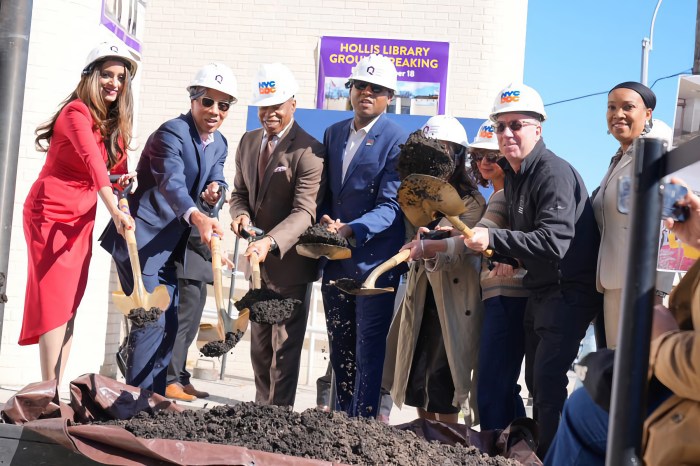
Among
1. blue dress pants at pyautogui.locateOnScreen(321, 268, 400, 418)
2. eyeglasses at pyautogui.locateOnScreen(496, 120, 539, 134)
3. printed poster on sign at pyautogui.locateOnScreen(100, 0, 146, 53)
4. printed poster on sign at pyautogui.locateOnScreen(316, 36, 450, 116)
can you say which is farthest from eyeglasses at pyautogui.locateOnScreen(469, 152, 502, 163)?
printed poster on sign at pyautogui.locateOnScreen(316, 36, 450, 116)

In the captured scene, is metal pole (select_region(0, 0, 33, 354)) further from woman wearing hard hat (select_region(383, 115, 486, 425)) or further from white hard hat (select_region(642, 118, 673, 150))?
white hard hat (select_region(642, 118, 673, 150))

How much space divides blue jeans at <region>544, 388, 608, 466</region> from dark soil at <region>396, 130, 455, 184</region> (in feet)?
6.83

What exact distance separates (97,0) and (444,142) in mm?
2913

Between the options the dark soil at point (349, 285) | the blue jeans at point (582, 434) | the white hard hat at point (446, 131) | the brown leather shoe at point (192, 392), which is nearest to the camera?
the blue jeans at point (582, 434)

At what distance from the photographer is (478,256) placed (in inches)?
194

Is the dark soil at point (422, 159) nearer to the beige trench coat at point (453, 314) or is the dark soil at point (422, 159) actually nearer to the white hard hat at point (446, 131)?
the beige trench coat at point (453, 314)

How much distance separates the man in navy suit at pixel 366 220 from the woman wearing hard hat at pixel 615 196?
3.60ft

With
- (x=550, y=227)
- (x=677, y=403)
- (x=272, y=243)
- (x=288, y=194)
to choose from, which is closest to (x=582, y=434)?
(x=677, y=403)

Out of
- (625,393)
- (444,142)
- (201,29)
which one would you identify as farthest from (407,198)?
(201,29)

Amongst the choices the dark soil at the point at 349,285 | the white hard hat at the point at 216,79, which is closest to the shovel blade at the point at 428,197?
the dark soil at the point at 349,285

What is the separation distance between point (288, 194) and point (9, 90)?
1524 mm

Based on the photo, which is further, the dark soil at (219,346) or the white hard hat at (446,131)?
the white hard hat at (446,131)

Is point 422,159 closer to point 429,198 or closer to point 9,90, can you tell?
point 429,198

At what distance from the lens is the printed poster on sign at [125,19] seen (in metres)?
6.73
